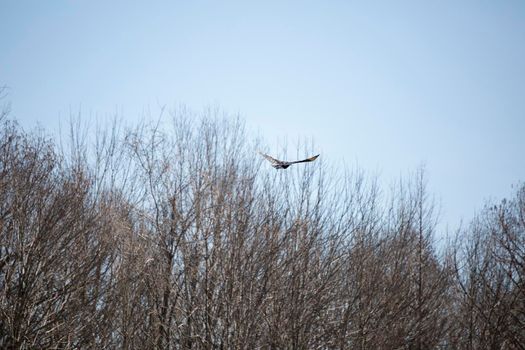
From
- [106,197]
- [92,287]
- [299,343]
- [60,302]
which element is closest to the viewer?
[299,343]

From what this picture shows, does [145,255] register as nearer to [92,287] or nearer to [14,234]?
[92,287]

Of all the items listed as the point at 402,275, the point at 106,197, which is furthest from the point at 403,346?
the point at 106,197

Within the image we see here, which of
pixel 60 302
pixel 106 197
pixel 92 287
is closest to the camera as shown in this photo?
pixel 60 302

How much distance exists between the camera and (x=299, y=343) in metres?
10.4

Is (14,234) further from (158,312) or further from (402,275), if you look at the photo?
(402,275)

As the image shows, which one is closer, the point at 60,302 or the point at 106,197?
the point at 60,302

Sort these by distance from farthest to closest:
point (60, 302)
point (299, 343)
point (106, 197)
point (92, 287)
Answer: point (106, 197), point (92, 287), point (60, 302), point (299, 343)

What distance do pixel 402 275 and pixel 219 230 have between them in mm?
6062

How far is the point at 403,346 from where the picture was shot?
43.6ft

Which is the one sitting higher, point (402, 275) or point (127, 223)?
point (127, 223)

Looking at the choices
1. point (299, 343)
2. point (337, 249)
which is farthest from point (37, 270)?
point (337, 249)

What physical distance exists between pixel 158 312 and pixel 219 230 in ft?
8.41

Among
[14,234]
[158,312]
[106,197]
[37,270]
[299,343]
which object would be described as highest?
[106,197]

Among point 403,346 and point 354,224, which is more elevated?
point 354,224
